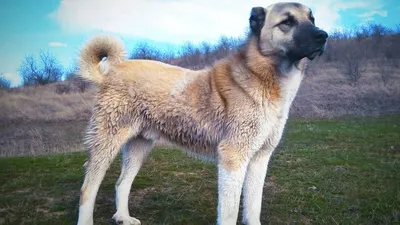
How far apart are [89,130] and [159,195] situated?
4.91 ft

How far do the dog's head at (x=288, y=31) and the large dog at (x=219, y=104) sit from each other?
0.01 m

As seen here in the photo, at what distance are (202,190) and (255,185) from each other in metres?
1.57

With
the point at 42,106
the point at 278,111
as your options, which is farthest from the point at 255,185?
the point at 42,106

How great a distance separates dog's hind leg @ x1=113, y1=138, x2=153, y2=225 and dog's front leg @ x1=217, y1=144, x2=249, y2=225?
53.1 inches

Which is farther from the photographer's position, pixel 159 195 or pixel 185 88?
pixel 159 195

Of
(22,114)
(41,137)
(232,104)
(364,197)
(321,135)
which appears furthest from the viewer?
(22,114)

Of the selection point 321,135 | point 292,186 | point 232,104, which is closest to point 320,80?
point 321,135

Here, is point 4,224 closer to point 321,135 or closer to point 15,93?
point 321,135

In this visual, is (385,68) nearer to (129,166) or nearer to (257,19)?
(257,19)

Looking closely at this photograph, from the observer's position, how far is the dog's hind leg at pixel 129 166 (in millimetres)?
4316

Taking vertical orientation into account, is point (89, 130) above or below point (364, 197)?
above

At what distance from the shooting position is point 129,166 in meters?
4.53

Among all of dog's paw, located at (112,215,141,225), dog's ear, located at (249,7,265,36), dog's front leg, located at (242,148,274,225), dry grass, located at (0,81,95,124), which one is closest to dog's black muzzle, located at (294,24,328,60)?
dog's ear, located at (249,7,265,36)

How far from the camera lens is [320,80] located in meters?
30.5
